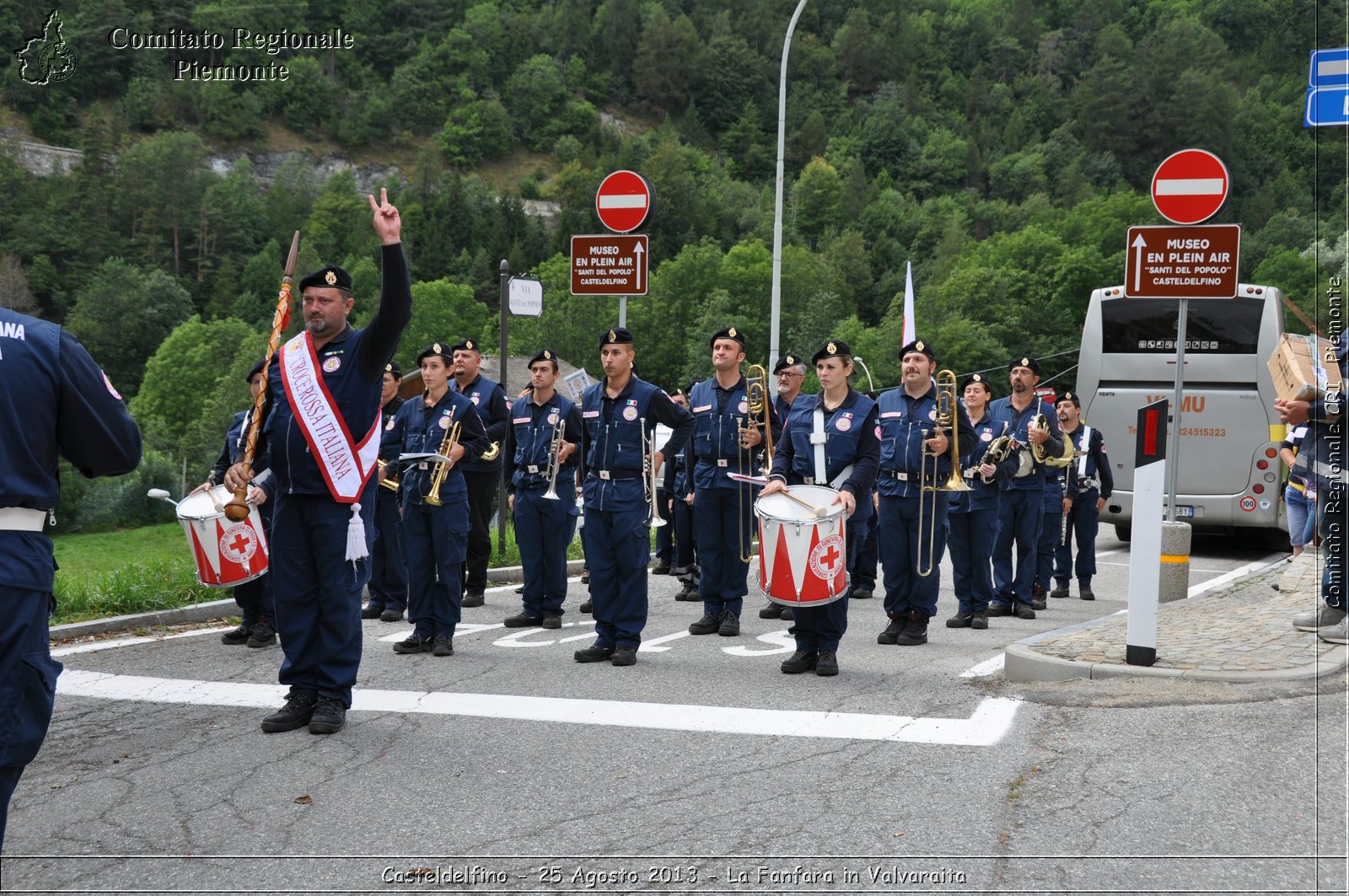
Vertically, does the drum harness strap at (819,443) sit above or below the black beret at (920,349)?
below

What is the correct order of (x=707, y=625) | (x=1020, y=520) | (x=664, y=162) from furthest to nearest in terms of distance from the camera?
(x=664, y=162) → (x=1020, y=520) → (x=707, y=625)

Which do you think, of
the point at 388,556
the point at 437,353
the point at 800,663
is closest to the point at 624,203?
the point at 437,353

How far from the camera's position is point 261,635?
9156 mm

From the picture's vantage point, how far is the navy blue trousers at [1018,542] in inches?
454

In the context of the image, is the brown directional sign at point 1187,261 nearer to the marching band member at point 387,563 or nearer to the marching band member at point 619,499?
the marching band member at point 619,499

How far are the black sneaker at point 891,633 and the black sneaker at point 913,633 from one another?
3 centimetres

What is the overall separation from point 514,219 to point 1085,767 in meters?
126

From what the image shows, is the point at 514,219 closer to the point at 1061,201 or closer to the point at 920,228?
the point at 920,228

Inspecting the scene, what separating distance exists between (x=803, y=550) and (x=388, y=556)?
15.1 ft

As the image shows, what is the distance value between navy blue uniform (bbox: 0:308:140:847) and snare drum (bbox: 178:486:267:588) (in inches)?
187

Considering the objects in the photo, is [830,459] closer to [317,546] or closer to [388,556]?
[317,546]

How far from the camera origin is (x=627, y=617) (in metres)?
8.61

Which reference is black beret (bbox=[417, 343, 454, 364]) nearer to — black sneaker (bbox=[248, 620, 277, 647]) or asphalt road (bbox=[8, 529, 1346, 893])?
black sneaker (bbox=[248, 620, 277, 647])

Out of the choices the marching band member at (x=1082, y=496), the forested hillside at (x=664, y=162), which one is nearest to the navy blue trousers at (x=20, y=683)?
the marching band member at (x=1082, y=496)
